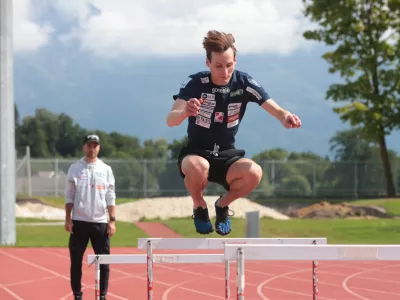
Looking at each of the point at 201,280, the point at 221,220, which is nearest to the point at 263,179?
the point at 201,280

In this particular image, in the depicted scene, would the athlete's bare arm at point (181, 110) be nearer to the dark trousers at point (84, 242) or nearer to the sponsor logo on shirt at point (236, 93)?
the sponsor logo on shirt at point (236, 93)

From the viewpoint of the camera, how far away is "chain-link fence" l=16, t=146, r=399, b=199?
130 ft

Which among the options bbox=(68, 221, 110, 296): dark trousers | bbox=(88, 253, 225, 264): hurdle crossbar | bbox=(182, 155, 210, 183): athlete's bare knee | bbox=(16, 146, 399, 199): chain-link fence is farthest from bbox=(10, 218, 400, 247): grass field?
bbox=(16, 146, 399, 199): chain-link fence

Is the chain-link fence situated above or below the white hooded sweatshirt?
below

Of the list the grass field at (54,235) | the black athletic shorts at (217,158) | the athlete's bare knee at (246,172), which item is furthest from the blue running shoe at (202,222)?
the grass field at (54,235)

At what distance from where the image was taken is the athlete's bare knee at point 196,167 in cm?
560

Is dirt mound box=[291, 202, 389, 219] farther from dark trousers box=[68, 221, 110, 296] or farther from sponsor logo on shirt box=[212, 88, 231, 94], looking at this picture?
sponsor logo on shirt box=[212, 88, 231, 94]

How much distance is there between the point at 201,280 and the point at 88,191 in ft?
14.8

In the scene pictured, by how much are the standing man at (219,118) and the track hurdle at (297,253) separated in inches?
33.1

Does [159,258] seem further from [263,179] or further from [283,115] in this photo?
[263,179]

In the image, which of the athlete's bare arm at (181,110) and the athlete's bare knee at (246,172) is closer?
the athlete's bare arm at (181,110)

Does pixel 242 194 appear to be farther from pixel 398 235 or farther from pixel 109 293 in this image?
pixel 398 235

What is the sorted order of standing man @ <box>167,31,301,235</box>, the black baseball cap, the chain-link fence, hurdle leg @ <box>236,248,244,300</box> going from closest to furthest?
hurdle leg @ <box>236,248,244,300</box> < standing man @ <box>167,31,301,235</box> < the black baseball cap < the chain-link fence

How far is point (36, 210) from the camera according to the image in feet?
103
